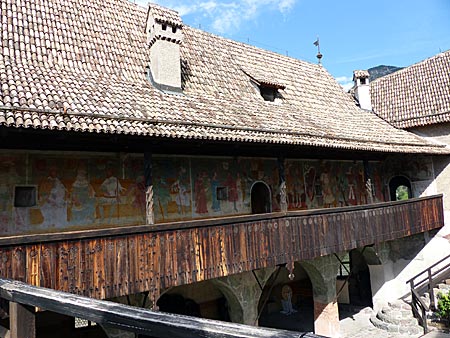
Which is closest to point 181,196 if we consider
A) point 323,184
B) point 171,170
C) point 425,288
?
point 171,170

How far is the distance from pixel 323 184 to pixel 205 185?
4823mm

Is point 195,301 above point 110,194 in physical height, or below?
below

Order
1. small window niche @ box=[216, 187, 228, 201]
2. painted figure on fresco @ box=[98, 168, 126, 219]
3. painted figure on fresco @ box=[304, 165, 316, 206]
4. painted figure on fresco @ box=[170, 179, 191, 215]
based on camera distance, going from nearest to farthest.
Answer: painted figure on fresco @ box=[98, 168, 126, 219] → painted figure on fresco @ box=[170, 179, 191, 215] → small window niche @ box=[216, 187, 228, 201] → painted figure on fresco @ box=[304, 165, 316, 206]

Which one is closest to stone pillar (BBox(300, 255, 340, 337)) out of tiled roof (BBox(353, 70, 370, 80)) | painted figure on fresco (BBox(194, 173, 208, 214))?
painted figure on fresco (BBox(194, 173, 208, 214))

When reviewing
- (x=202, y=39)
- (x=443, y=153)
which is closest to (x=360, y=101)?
(x=443, y=153)

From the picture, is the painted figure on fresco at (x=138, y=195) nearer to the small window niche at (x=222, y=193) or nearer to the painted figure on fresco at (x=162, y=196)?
the painted figure on fresco at (x=162, y=196)

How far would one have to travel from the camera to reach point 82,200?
728 centimetres

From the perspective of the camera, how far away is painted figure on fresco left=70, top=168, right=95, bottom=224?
7.18 meters

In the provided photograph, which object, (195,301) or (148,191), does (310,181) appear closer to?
(195,301)

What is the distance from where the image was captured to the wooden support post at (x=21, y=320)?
1.90m

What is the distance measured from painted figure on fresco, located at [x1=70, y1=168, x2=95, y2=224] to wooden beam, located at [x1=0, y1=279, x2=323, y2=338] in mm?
5474

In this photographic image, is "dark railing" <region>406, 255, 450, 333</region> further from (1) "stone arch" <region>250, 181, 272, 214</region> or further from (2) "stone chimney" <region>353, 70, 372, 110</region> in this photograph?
(2) "stone chimney" <region>353, 70, 372, 110</region>

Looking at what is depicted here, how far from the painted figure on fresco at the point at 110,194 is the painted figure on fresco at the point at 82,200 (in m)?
0.18

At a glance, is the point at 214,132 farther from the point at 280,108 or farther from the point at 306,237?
the point at 280,108
